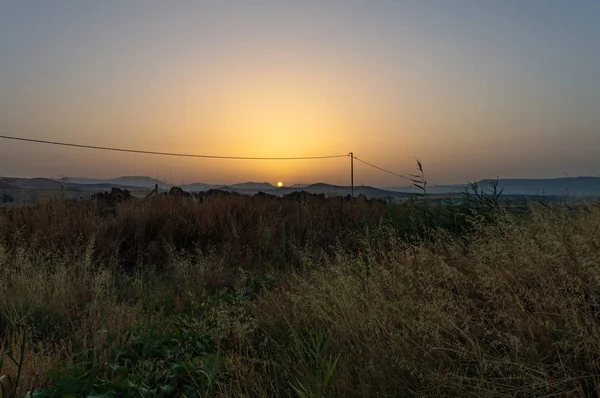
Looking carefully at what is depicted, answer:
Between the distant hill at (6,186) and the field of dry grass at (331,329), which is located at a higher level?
the distant hill at (6,186)

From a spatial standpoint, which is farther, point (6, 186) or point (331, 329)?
point (6, 186)

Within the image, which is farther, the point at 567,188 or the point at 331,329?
the point at 567,188

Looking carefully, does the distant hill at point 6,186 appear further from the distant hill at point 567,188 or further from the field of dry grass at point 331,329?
the distant hill at point 567,188

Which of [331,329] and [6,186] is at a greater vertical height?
[6,186]

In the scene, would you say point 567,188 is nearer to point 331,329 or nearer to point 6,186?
point 331,329

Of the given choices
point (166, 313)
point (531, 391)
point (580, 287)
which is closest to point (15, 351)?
point (166, 313)

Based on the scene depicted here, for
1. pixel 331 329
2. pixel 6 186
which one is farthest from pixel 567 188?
pixel 6 186

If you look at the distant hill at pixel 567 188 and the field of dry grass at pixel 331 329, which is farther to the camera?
the distant hill at pixel 567 188

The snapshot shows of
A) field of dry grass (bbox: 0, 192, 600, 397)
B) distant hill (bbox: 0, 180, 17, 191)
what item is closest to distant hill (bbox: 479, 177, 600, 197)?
field of dry grass (bbox: 0, 192, 600, 397)

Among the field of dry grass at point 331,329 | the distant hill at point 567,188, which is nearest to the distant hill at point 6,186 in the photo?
the field of dry grass at point 331,329

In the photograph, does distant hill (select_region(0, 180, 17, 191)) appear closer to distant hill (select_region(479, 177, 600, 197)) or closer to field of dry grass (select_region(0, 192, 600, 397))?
field of dry grass (select_region(0, 192, 600, 397))

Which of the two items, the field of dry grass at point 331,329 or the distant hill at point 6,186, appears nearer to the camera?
the field of dry grass at point 331,329

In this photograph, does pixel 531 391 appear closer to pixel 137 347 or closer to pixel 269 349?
pixel 269 349

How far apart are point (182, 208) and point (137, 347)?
6239 millimetres
